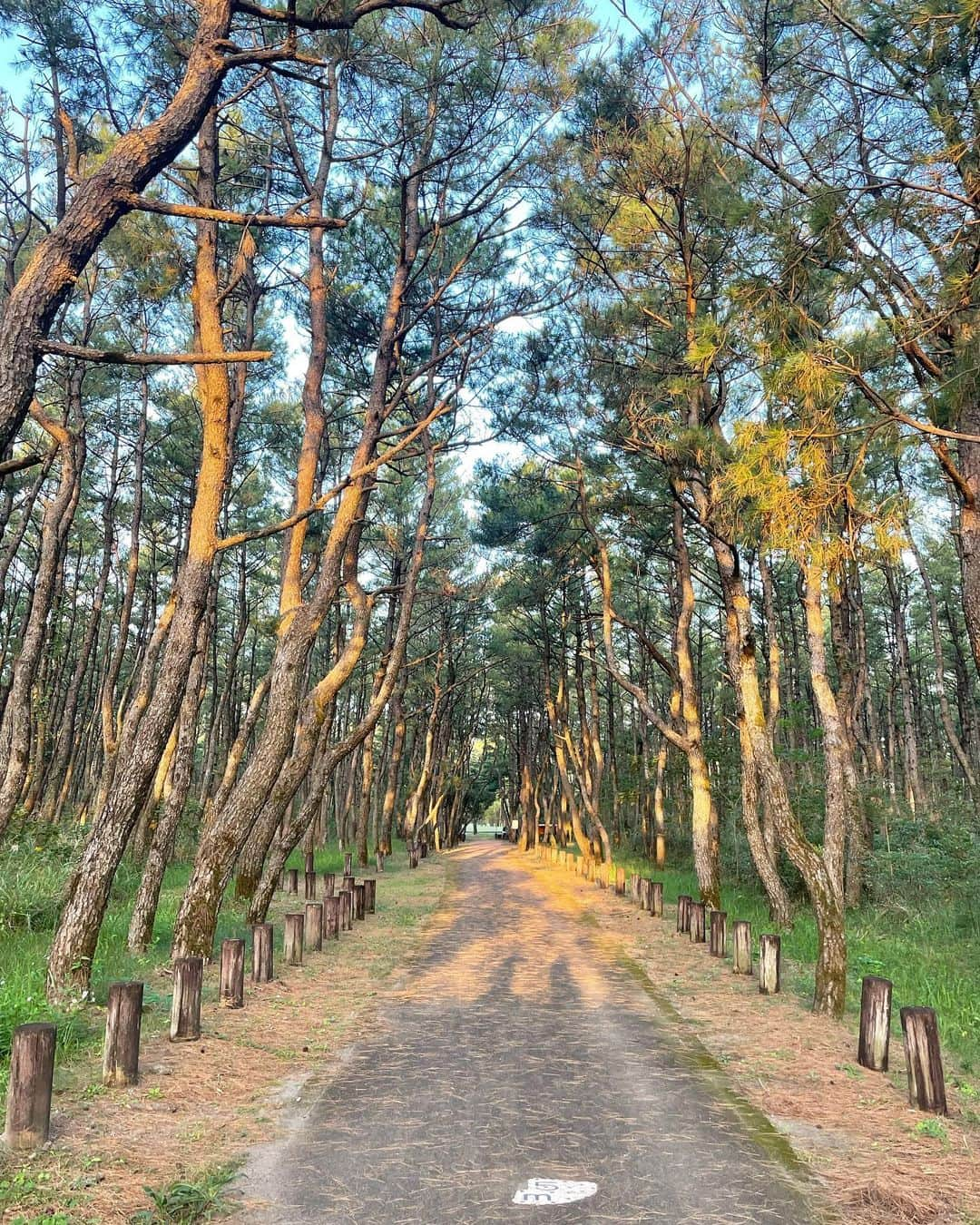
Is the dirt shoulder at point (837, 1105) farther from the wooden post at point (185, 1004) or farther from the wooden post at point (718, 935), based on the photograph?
the wooden post at point (185, 1004)

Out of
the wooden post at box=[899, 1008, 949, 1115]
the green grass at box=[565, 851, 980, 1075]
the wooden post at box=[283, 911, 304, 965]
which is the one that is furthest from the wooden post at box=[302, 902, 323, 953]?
the wooden post at box=[899, 1008, 949, 1115]

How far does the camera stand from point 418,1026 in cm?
734

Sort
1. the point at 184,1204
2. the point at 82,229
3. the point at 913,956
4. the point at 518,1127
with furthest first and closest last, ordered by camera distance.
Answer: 1. the point at 913,956
2. the point at 518,1127
3. the point at 82,229
4. the point at 184,1204

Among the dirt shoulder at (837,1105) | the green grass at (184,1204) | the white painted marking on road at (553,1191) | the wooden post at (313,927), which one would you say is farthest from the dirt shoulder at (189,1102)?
the dirt shoulder at (837,1105)

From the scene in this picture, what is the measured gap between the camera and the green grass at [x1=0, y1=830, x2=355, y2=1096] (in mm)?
6070

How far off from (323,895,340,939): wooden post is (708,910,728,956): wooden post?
220 inches

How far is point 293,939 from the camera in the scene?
994 centimetres

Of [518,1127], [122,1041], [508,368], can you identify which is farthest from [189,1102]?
[508,368]

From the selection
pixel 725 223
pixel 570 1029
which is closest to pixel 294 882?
pixel 570 1029

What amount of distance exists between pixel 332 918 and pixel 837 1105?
8.39 metres

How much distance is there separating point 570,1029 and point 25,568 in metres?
29.4

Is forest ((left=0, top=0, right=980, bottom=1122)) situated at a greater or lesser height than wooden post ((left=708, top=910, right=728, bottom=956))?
greater

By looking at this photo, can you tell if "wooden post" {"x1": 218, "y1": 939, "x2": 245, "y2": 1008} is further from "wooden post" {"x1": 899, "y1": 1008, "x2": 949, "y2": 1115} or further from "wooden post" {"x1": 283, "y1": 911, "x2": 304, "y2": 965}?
"wooden post" {"x1": 899, "y1": 1008, "x2": 949, "y2": 1115}

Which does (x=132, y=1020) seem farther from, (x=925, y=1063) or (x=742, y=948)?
(x=742, y=948)
